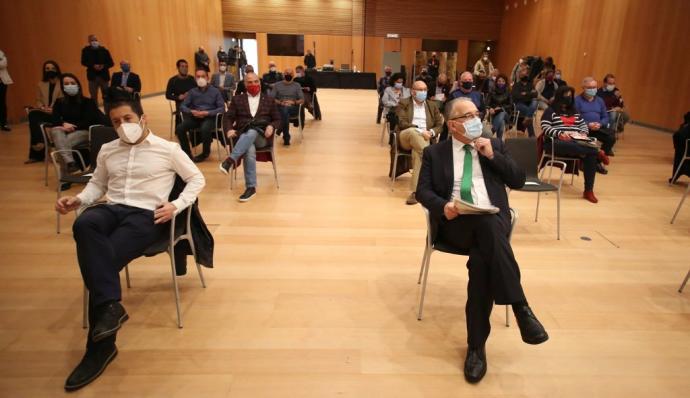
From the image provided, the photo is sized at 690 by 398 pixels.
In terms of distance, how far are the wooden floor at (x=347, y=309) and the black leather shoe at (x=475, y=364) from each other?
0.04 metres

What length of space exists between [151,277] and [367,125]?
702 centimetres

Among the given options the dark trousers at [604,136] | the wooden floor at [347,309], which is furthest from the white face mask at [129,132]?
the dark trousers at [604,136]

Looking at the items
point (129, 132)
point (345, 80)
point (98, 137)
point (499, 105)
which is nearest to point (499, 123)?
point (499, 105)

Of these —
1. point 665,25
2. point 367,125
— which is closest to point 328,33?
point 367,125

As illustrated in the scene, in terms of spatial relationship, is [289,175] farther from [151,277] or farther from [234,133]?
[151,277]

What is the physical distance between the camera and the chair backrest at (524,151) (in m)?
3.64

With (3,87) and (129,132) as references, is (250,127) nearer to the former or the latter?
(129,132)

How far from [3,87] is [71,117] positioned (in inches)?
153

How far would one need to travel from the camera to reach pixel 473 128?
88.6 inches

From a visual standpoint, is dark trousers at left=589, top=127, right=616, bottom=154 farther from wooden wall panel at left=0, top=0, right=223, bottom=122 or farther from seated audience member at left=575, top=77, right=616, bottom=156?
wooden wall panel at left=0, top=0, right=223, bottom=122

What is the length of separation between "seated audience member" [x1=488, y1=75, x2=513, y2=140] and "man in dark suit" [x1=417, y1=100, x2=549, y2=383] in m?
5.22

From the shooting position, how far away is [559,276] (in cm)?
309

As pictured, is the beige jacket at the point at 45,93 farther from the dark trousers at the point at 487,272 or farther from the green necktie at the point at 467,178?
the dark trousers at the point at 487,272

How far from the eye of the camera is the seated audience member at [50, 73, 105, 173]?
4.69m
